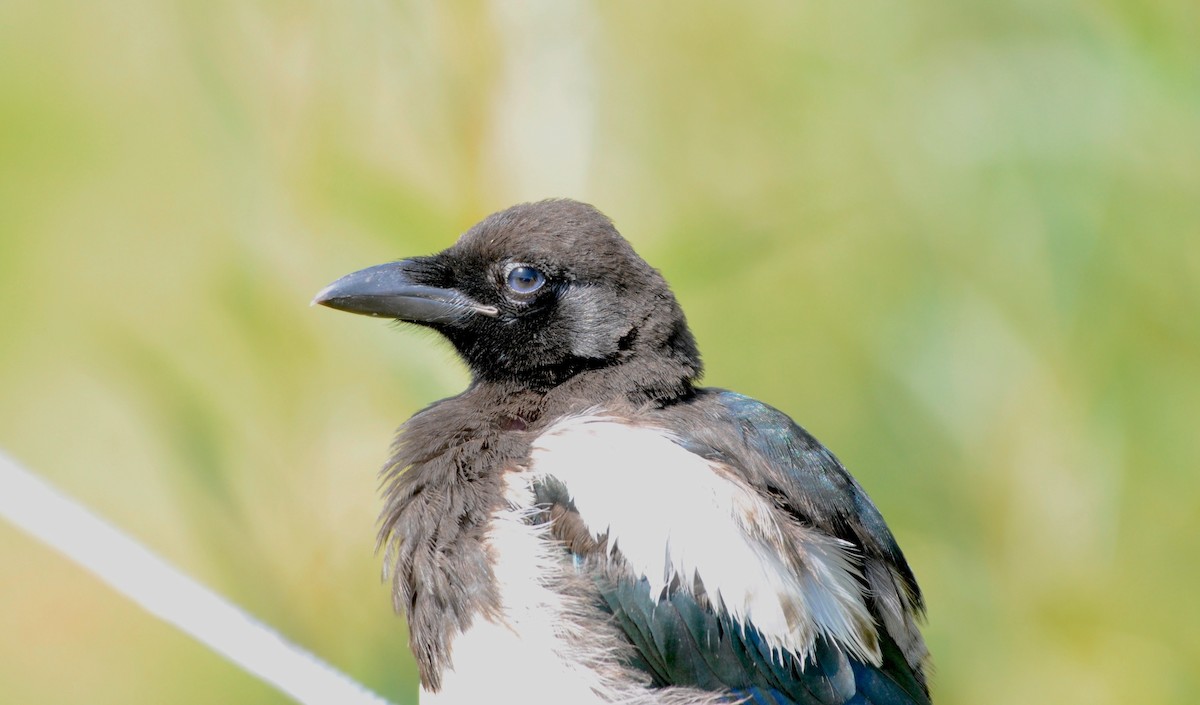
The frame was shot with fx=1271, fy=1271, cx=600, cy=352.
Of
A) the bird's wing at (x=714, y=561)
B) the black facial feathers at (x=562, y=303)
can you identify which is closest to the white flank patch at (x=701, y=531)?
the bird's wing at (x=714, y=561)

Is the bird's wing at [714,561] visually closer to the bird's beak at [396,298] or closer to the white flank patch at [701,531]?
the white flank patch at [701,531]

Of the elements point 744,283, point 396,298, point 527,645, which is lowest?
point 527,645

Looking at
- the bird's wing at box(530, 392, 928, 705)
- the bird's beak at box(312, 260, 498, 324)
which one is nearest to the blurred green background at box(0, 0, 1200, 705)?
the bird's beak at box(312, 260, 498, 324)

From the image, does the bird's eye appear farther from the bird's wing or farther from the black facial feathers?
the bird's wing

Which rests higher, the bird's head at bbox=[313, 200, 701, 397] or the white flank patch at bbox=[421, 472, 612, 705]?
the bird's head at bbox=[313, 200, 701, 397]

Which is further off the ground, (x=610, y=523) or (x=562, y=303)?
(x=562, y=303)

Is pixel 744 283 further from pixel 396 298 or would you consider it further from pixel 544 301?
pixel 396 298

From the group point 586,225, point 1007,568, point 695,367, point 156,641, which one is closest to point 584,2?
point 586,225

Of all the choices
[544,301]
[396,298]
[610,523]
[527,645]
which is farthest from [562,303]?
[527,645]
